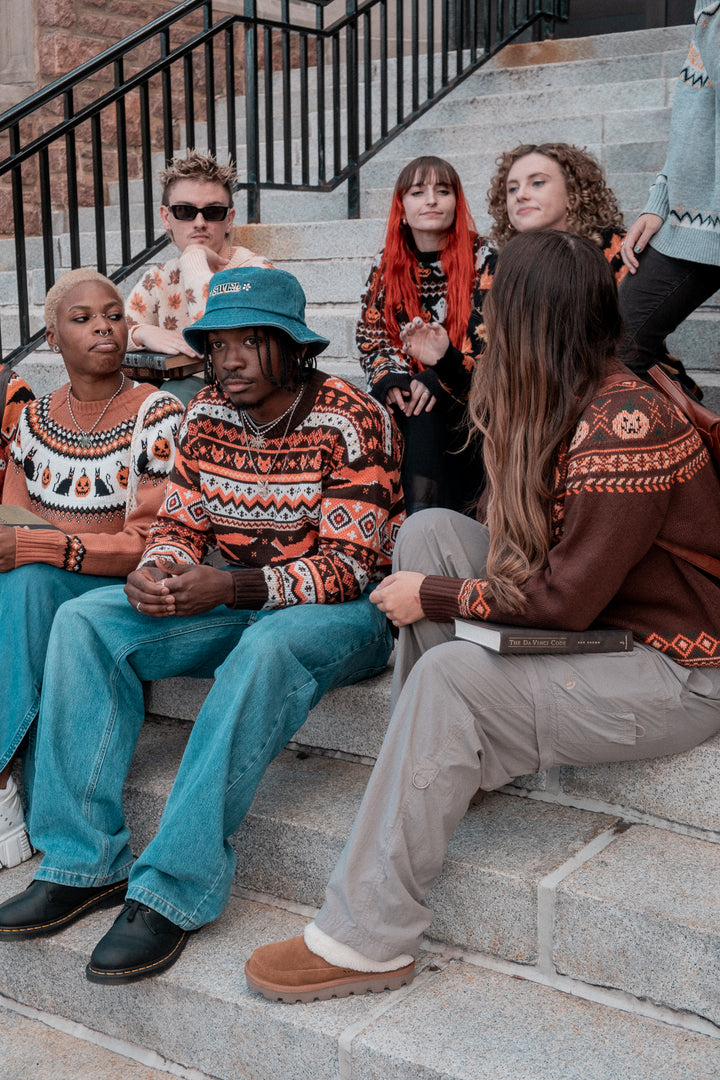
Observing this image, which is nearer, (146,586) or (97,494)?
(146,586)

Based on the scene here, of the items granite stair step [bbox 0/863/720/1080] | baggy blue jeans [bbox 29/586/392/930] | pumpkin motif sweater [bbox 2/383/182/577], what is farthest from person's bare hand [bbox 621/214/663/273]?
granite stair step [bbox 0/863/720/1080]

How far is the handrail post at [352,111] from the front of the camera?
5.27m

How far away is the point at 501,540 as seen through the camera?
2193 millimetres

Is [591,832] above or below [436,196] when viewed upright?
below

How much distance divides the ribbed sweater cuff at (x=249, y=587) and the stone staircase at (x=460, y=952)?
1.07 ft

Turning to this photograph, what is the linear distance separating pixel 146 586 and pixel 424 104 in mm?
4096

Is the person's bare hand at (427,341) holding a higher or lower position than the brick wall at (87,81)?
lower

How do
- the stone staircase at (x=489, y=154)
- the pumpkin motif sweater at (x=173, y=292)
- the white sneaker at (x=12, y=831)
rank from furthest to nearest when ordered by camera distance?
the stone staircase at (x=489, y=154) < the pumpkin motif sweater at (x=173, y=292) < the white sneaker at (x=12, y=831)

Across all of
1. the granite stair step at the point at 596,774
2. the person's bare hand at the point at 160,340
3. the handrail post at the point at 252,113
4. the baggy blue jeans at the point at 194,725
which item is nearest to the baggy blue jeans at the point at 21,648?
the baggy blue jeans at the point at 194,725

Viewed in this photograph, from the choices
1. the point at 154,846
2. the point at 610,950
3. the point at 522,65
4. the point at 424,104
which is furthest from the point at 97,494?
the point at 522,65

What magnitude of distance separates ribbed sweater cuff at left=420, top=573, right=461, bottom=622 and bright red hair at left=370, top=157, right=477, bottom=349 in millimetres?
1353

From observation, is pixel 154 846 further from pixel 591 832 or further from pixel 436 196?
pixel 436 196

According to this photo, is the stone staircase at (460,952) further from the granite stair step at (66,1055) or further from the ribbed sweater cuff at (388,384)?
the ribbed sweater cuff at (388,384)

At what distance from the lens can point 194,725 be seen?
8.04 feet
